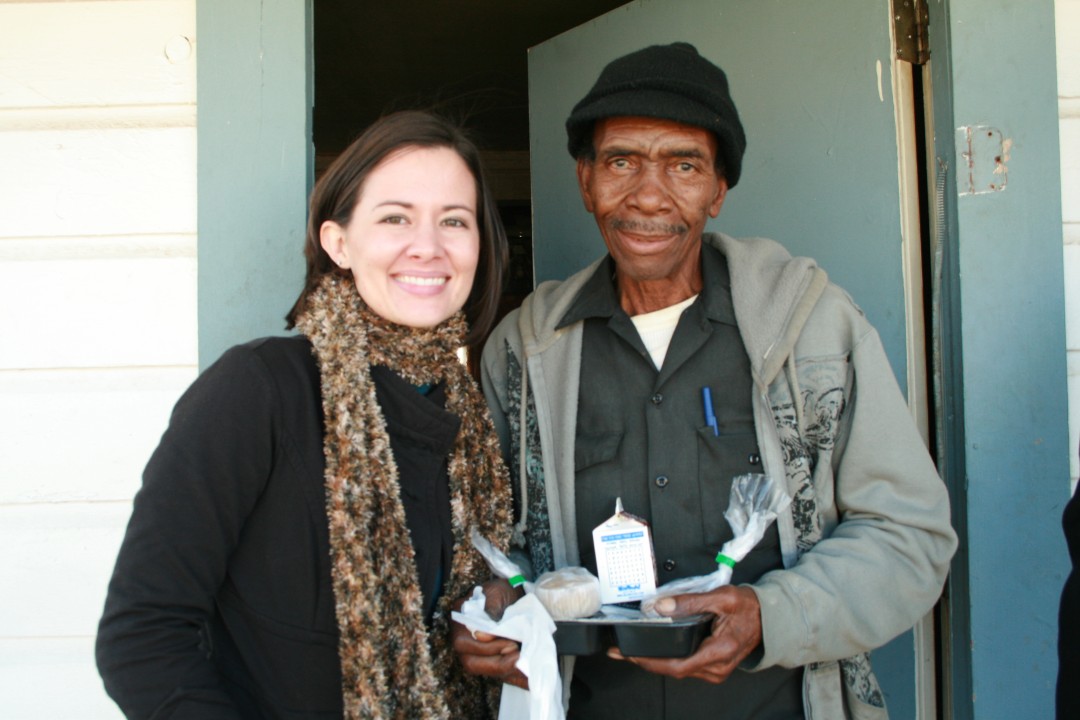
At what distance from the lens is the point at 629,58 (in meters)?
1.91

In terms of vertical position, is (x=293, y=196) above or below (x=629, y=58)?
below

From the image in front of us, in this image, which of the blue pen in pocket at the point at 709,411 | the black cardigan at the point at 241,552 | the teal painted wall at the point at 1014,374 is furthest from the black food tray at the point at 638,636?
the teal painted wall at the point at 1014,374

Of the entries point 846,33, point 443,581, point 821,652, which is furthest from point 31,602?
point 846,33

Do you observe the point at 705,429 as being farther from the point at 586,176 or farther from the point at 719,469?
the point at 586,176

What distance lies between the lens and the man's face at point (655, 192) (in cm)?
190

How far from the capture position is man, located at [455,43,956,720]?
5.27 feet

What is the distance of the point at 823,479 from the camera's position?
1.72 meters

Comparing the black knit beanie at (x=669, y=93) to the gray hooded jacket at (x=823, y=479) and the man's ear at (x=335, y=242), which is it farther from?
the man's ear at (x=335, y=242)

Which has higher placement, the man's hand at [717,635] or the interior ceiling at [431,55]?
the interior ceiling at [431,55]

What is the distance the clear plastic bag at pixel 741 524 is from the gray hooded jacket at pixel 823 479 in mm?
74

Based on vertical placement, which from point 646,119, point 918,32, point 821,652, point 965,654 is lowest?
point 965,654

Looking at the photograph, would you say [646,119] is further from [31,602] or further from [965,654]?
[31,602]

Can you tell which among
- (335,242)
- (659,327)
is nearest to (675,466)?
(659,327)

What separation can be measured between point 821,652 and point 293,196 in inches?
56.8
